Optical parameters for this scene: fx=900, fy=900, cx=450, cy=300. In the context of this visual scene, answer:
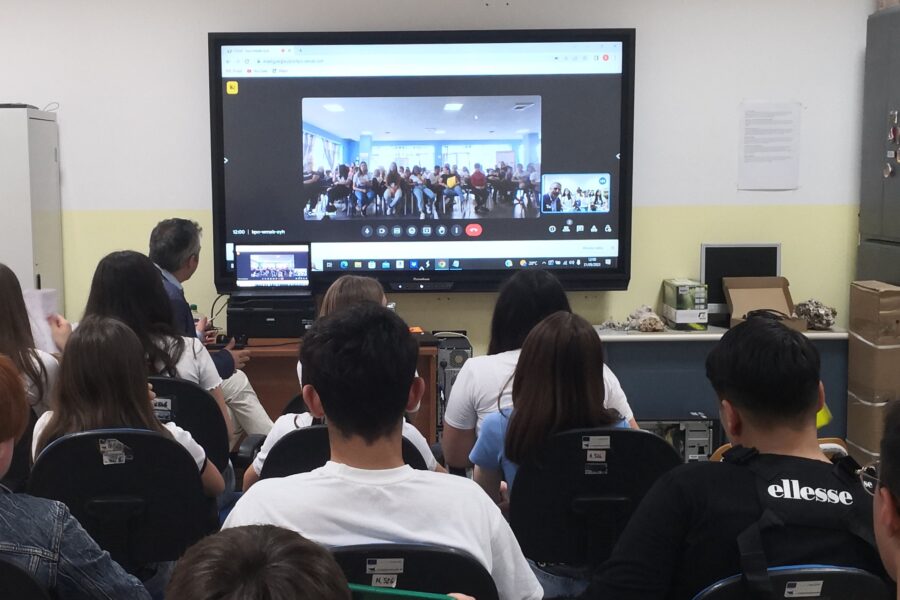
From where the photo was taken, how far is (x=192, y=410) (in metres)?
2.82

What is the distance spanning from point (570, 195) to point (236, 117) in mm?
1858

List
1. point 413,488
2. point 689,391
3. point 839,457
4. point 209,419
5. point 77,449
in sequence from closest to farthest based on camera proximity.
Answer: point 413,488 → point 839,457 → point 77,449 → point 209,419 → point 689,391

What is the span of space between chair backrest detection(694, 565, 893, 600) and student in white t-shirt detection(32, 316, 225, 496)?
4.70 ft

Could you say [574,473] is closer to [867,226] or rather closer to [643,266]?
[643,266]

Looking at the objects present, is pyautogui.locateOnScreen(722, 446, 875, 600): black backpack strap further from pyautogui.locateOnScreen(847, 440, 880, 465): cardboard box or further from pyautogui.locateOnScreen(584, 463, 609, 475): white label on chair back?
pyautogui.locateOnScreen(847, 440, 880, 465): cardboard box

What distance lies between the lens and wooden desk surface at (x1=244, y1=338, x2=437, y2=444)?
Answer: 454 cm

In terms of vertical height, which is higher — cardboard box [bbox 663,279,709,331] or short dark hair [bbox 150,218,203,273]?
short dark hair [bbox 150,218,203,273]

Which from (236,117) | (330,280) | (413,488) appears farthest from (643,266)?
(413,488)

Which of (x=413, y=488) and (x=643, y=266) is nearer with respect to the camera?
(x=413, y=488)

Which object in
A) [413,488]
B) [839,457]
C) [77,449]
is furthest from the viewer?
[77,449]

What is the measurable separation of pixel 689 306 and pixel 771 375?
10.6 feet

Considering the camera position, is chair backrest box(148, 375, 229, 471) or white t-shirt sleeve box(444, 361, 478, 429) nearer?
white t-shirt sleeve box(444, 361, 478, 429)

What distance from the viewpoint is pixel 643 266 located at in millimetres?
5113

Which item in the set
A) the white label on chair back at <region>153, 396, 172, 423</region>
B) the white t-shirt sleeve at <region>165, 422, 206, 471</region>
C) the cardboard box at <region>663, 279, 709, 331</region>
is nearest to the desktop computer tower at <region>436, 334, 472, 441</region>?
the cardboard box at <region>663, 279, 709, 331</region>
